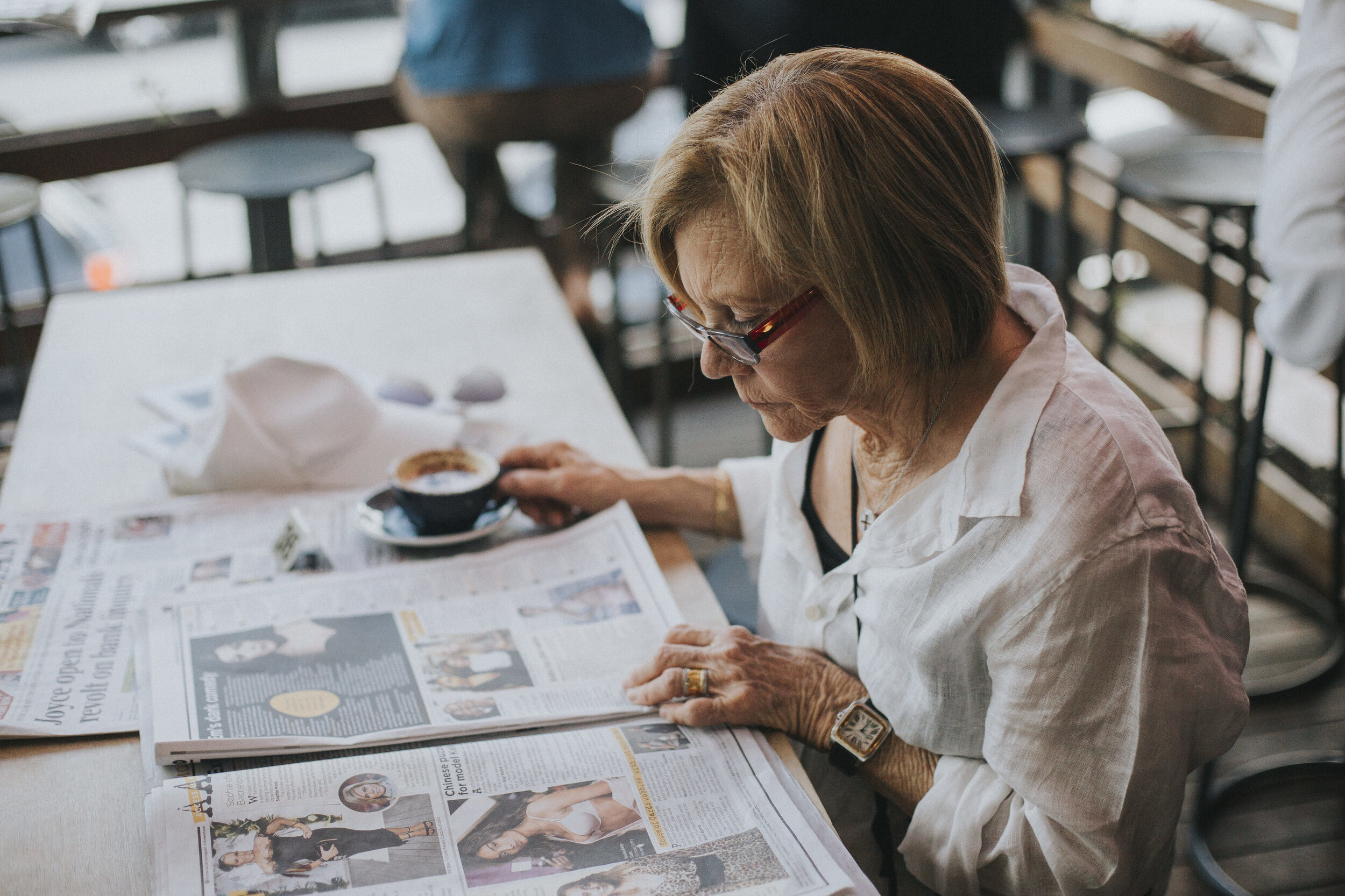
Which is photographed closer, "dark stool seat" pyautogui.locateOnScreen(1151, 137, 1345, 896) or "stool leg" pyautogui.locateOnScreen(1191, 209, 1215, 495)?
"dark stool seat" pyautogui.locateOnScreen(1151, 137, 1345, 896)

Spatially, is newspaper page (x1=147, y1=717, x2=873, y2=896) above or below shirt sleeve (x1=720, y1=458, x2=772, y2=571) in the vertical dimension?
above

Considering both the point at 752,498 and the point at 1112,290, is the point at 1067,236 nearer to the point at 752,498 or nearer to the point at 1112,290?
the point at 1112,290

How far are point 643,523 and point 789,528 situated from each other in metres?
0.19

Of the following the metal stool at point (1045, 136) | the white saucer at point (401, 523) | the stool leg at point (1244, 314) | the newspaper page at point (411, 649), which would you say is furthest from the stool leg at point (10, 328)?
the stool leg at point (1244, 314)

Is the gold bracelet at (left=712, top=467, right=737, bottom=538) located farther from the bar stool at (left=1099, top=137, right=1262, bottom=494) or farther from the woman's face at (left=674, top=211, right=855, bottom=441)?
the bar stool at (left=1099, top=137, right=1262, bottom=494)

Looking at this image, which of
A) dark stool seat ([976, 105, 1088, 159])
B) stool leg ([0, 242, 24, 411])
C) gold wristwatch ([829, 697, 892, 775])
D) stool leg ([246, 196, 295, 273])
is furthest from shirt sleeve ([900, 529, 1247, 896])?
stool leg ([0, 242, 24, 411])

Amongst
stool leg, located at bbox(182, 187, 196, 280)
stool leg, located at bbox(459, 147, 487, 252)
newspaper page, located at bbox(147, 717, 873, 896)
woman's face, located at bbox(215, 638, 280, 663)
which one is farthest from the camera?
stool leg, located at bbox(459, 147, 487, 252)

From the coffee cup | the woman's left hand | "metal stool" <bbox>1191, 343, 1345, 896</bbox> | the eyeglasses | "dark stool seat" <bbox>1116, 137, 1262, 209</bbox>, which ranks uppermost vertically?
the eyeglasses

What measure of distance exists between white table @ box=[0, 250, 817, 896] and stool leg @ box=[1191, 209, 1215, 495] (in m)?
1.42

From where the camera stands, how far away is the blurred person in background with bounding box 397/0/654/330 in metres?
2.76

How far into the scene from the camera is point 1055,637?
89cm

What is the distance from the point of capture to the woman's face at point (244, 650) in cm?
103

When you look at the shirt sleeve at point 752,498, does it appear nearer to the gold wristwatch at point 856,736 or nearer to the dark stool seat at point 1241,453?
the gold wristwatch at point 856,736

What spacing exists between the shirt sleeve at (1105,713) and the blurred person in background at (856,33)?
1.83 metres
